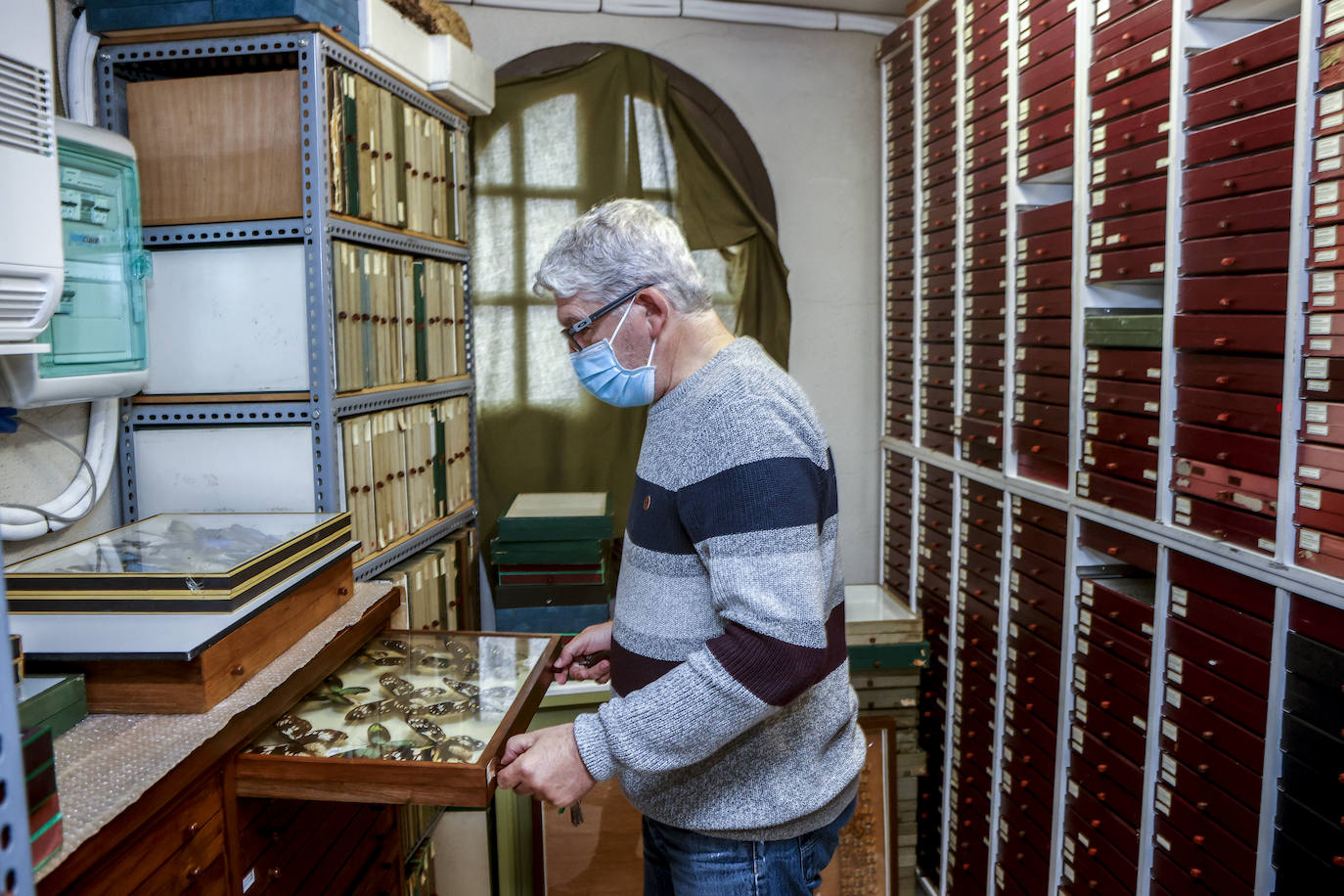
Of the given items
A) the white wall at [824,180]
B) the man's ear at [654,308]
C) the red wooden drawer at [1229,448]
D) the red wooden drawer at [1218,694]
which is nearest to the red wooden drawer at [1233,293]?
the red wooden drawer at [1229,448]

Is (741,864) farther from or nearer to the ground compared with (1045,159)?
nearer to the ground

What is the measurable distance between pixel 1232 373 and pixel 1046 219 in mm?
729

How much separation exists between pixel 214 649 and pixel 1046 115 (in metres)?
2.14

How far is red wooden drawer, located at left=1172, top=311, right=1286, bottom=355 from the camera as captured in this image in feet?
5.47

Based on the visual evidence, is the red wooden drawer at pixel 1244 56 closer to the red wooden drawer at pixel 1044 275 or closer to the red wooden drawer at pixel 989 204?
the red wooden drawer at pixel 1044 275

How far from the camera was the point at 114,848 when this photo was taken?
1008 millimetres

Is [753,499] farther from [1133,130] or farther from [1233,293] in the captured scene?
[1133,130]

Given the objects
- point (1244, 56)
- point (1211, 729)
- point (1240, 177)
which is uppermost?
point (1244, 56)

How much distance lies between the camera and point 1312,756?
1.62 metres

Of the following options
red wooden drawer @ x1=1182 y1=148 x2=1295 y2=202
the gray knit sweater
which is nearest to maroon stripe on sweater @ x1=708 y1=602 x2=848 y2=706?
the gray knit sweater

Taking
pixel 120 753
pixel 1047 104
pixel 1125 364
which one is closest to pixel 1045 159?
pixel 1047 104

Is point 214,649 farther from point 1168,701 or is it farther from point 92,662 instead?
point 1168,701

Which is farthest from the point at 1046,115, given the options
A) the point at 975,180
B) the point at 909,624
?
the point at 909,624

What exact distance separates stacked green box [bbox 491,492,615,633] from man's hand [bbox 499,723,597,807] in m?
1.53
